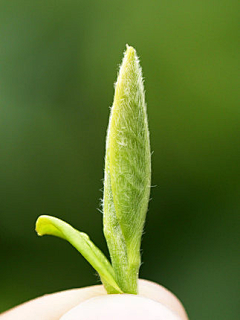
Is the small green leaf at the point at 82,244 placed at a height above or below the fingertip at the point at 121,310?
above

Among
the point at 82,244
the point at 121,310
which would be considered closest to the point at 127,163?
the point at 82,244

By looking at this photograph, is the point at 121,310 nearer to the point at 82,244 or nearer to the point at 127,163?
the point at 82,244

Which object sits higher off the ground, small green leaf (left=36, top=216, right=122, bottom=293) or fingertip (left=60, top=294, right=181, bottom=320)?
small green leaf (left=36, top=216, right=122, bottom=293)

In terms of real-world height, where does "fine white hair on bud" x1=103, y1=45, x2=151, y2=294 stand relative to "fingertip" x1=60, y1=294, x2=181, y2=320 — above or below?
above

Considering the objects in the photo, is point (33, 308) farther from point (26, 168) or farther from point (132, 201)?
point (26, 168)

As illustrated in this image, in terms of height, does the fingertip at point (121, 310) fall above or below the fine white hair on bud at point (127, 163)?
below
